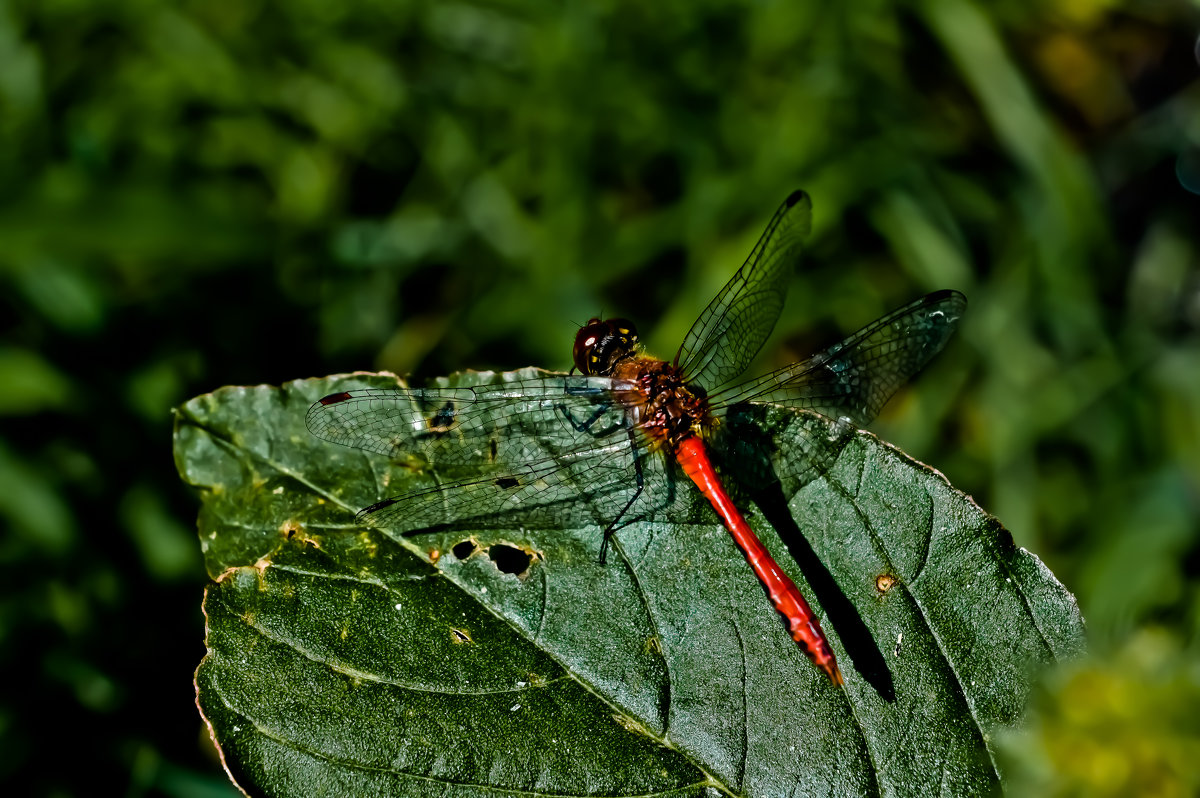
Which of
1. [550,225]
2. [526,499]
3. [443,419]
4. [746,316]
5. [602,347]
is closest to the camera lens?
[526,499]

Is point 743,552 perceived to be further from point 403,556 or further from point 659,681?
point 403,556

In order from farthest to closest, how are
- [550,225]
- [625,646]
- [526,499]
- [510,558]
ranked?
[550,225], [526,499], [510,558], [625,646]

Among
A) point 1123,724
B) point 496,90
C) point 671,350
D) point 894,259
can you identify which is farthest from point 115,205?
point 1123,724

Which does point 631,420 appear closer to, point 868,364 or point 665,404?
point 665,404

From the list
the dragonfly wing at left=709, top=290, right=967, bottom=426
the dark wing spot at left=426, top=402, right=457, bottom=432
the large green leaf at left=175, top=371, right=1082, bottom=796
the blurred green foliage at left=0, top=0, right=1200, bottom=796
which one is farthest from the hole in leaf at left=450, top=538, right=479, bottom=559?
the blurred green foliage at left=0, top=0, right=1200, bottom=796

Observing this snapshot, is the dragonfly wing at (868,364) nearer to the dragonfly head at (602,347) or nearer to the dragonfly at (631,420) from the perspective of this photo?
the dragonfly at (631,420)

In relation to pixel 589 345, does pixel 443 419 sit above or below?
below

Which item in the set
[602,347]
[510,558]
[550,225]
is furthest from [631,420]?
[550,225]
